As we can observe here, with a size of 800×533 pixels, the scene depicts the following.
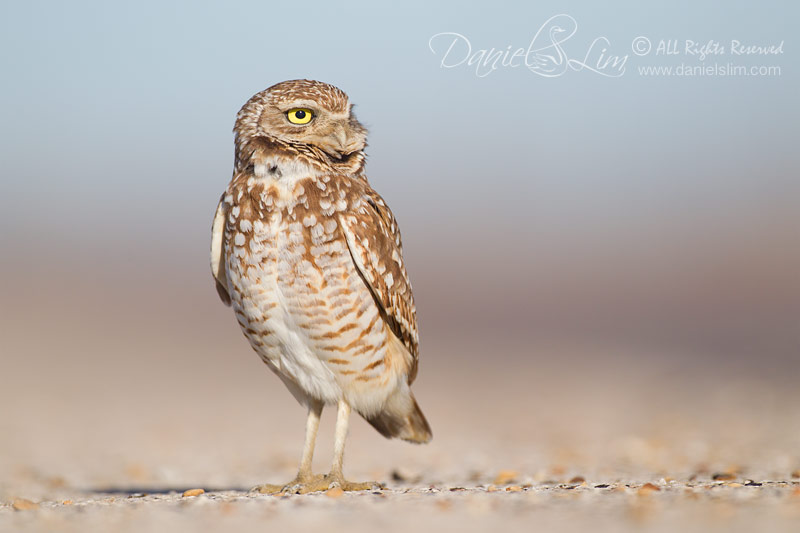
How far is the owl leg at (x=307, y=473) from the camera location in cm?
564

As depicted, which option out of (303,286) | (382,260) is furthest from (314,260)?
(382,260)

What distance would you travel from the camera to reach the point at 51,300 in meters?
31.8

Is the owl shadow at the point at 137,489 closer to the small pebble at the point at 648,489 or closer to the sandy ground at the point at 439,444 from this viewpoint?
the sandy ground at the point at 439,444

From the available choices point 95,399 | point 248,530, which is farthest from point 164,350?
point 248,530

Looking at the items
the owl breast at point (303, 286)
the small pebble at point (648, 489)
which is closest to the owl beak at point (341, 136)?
the owl breast at point (303, 286)

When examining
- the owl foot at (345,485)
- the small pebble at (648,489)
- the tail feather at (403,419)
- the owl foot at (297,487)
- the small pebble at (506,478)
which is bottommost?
the owl foot at (297,487)

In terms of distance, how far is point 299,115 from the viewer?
5910 mm

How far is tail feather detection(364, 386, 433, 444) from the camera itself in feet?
20.9

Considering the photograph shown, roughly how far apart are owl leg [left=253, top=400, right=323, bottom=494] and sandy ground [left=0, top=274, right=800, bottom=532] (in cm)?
38

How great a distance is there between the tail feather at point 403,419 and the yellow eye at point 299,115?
186 centimetres

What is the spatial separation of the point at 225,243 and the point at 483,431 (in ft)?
22.2

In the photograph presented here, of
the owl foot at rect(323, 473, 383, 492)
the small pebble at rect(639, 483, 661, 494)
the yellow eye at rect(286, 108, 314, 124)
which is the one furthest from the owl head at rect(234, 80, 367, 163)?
the small pebble at rect(639, 483, 661, 494)

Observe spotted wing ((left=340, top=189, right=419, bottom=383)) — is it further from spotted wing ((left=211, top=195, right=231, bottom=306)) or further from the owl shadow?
the owl shadow

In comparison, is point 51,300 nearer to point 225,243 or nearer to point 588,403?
point 588,403
